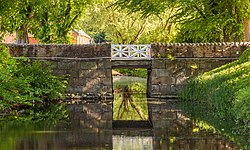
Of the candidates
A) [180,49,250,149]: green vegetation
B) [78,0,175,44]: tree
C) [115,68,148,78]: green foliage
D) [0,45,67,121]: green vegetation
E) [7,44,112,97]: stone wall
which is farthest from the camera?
[78,0,175,44]: tree

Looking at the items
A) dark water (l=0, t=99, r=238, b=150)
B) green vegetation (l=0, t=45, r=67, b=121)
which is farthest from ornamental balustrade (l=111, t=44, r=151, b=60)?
dark water (l=0, t=99, r=238, b=150)

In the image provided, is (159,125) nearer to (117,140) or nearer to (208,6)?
(117,140)

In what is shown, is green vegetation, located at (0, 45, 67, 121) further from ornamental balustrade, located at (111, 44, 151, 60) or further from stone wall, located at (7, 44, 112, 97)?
ornamental balustrade, located at (111, 44, 151, 60)

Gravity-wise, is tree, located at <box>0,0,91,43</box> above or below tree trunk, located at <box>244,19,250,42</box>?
above

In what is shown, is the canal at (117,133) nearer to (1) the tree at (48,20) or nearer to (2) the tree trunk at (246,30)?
(2) the tree trunk at (246,30)

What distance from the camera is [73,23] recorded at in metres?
36.8

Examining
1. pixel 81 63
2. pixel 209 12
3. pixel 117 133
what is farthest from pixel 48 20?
pixel 117 133

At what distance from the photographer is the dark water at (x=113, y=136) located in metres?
11.2

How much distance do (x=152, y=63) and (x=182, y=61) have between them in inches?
58.4

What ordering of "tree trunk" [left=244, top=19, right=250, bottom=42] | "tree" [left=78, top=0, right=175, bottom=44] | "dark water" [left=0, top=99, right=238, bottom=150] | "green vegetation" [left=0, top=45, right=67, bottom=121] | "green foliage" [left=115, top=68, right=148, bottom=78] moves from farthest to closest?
"tree" [left=78, top=0, right=175, bottom=44] < "green foliage" [left=115, top=68, right=148, bottom=78] < "tree trunk" [left=244, top=19, right=250, bottom=42] < "green vegetation" [left=0, top=45, right=67, bottom=121] < "dark water" [left=0, top=99, right=238, bottom=150]

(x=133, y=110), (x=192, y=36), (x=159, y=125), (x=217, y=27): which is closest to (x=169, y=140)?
(x=159, y=125)

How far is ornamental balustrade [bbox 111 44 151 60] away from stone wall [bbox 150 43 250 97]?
15.0 inches

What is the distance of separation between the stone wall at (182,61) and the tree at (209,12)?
150cm

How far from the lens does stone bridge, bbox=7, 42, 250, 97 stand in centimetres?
2753
